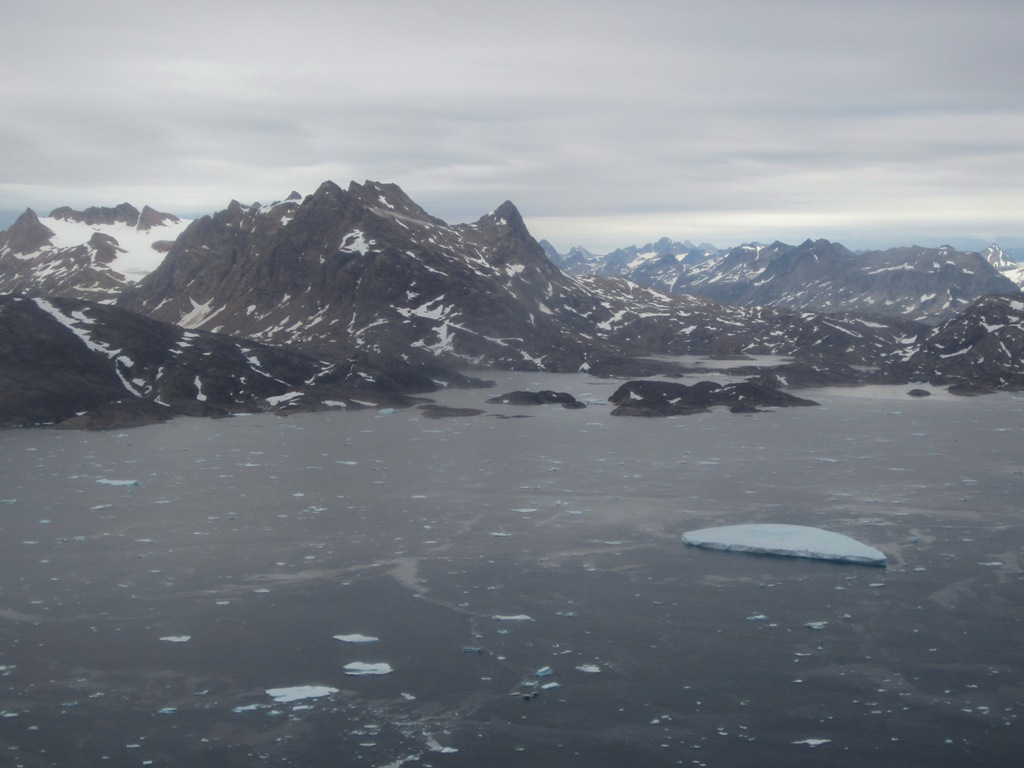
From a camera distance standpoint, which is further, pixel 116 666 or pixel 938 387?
pixel 938 387

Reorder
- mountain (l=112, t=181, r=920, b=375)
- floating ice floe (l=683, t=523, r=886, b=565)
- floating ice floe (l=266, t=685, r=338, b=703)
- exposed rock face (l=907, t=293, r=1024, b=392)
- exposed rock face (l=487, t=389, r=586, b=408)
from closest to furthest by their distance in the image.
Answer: floating ice floe (l=266, t=685, r=338, b=703) → floating ice floe (l=683, t=523, r=886, b=565) → exposed rock face (l=487, t=389, r=586, b=408) → exposed rock face (l=907, t=293, r=1024, b=392) → mountain (l=112, t=181, r=920, b=375)

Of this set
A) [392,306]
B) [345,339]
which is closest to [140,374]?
[345,339]

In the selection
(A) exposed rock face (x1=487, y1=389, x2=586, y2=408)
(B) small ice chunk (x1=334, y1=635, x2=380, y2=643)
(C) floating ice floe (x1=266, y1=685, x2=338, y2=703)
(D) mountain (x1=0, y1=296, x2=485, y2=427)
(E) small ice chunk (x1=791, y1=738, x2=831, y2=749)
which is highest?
(D) mountain (x1=0, y1=296, x2=485, y2=427)

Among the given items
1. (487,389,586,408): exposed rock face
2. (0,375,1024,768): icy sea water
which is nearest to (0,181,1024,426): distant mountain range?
(487,389,586,408): exposed rock face

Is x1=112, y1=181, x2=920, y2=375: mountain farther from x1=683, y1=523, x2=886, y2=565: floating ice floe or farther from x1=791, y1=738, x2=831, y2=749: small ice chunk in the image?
x1=791, y1=738, x2=831, y2=749: small ice chunk

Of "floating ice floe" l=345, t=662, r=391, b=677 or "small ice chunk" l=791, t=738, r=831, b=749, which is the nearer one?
"small ice chunk" l=791, t=738, r=831, b=749

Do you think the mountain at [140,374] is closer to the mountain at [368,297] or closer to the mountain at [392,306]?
the mountain at [392,306]

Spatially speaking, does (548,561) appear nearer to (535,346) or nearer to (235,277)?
(535,346)

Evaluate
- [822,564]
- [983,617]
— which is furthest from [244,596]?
[983,617]
